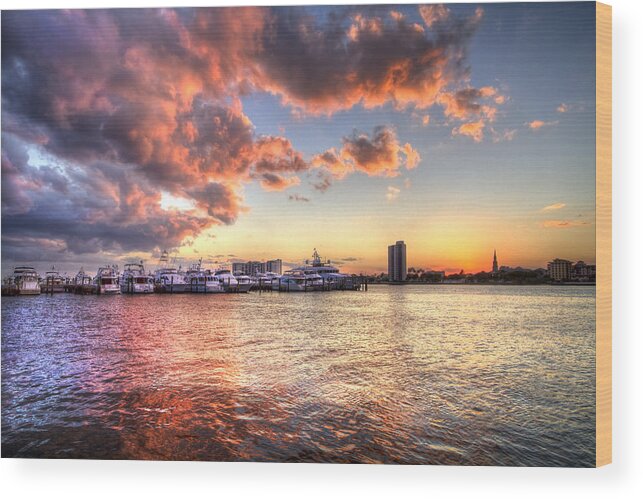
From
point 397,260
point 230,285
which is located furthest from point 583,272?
point 230,285

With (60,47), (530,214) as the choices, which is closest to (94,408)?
(60,47)

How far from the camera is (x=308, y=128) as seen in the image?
12.9 feet

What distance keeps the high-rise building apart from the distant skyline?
0.94 ft

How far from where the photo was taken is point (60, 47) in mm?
3471

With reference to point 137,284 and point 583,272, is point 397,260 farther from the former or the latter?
point 137,284

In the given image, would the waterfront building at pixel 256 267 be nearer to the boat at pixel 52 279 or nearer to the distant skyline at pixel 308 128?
the distant skyline at pixel 308 128

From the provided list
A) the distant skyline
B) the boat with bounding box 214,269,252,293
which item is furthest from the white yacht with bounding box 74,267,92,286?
the boat with bounding box 214,269,252,293

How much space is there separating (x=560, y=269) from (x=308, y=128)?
311 cm

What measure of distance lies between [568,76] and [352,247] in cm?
285

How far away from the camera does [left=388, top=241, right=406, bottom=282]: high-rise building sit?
4.95 m

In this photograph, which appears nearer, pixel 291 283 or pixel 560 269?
pixel 560 269

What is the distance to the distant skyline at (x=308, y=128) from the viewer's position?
10.9 ft

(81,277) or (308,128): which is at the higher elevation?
(308,128)

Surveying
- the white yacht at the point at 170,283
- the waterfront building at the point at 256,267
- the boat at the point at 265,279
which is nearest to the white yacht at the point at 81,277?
the waterfront building at the point at 256,267
